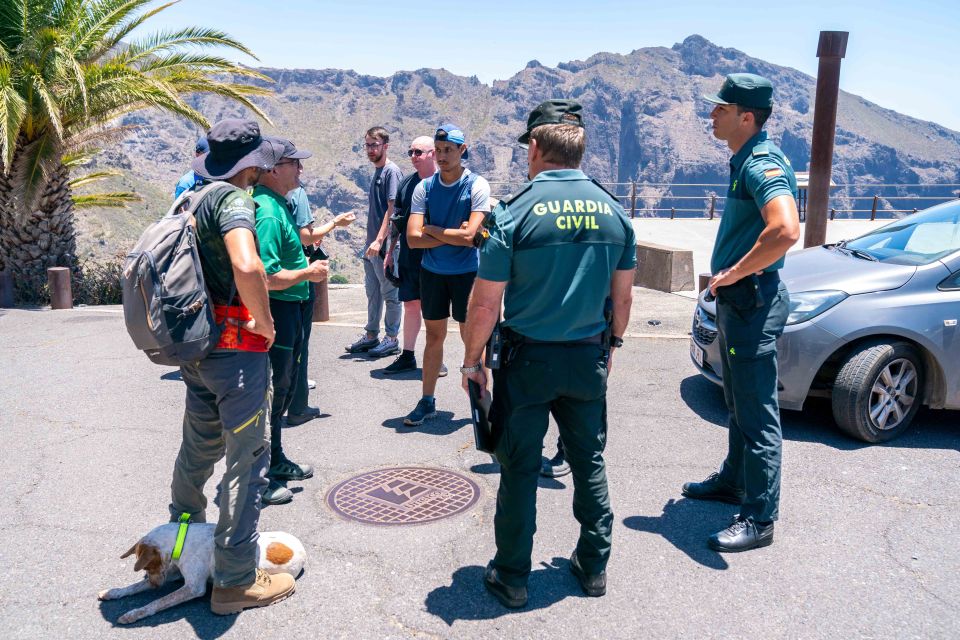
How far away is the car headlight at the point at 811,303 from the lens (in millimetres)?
5398

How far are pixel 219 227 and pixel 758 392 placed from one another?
2.62 m

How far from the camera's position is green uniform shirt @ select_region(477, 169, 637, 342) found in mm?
3236

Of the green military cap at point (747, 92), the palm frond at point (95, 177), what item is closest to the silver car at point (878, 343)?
the green military cap at point (747, 92)

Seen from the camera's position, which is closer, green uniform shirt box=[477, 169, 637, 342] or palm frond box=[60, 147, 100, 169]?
green uniform shirt box=[477, 169, 637, 342]

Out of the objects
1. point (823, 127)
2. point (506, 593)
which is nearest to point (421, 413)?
point (506, 593)

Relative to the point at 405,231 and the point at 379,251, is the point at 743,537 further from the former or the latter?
the point at 379,251

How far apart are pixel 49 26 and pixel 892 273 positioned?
468 inches

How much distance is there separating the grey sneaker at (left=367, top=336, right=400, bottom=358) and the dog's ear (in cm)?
434

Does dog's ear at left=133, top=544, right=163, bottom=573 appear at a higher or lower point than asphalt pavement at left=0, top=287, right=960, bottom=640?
higher

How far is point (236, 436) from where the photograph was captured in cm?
328

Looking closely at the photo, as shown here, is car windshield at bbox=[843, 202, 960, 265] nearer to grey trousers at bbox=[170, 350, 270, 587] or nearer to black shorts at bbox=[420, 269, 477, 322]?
black shorts at bbox=[420, 269, 477, 322]

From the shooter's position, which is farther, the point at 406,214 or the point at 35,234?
the point at 35,234

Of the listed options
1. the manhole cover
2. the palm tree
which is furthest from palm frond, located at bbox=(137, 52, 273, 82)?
the manhole cover

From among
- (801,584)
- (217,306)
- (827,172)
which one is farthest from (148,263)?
(827,172)
